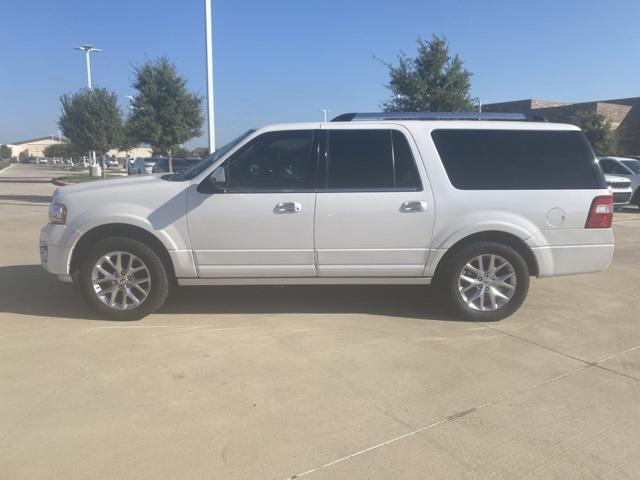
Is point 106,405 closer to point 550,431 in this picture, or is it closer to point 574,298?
point 550,431

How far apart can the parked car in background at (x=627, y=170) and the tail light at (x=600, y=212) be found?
41.7 ft

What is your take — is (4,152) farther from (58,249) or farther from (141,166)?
(58,249)

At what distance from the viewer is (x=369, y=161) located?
16.0 ft

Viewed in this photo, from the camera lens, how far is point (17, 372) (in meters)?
3.81

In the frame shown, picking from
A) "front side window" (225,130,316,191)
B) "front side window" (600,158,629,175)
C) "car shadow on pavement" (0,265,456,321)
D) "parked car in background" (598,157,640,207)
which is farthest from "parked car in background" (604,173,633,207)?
"front side window" (225,130,316,191)

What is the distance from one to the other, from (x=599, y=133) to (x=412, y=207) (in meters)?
31.6

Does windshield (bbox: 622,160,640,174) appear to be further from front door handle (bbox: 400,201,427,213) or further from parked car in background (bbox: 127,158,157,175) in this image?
parked car in background (bbox: 127,158,157,175)

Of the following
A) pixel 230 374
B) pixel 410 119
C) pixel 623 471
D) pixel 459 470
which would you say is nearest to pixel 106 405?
pixel 230 374

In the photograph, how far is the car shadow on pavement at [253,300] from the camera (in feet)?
17.3

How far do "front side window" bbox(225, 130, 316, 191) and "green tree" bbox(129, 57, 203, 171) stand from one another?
16748 millimetres

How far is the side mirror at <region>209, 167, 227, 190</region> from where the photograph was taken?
4.66 meters

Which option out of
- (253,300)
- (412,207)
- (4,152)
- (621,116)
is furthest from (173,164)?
(4,152)

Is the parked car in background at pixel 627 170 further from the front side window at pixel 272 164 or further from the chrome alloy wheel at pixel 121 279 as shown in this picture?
the chrome alloy wheel at pixel 121 279

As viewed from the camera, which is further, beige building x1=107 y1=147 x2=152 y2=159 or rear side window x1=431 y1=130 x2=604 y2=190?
beige building x1=107 y1=147 x2=152 y2=159
